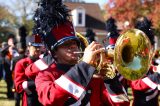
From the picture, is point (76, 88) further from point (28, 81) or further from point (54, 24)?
point (28, 81)

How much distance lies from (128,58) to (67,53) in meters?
0.59

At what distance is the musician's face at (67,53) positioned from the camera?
3.79 m

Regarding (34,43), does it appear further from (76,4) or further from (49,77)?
(76,4)

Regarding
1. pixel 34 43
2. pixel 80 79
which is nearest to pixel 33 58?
pixel 34 43

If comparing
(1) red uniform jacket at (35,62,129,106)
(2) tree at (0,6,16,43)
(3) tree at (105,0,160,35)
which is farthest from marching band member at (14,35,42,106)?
(2) tree at (0,6,16,43)

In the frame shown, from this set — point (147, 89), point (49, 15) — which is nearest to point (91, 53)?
point (49, 15)

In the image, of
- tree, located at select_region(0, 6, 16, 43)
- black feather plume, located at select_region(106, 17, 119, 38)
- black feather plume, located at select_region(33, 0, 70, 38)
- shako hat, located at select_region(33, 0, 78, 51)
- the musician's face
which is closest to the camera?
the musician's face

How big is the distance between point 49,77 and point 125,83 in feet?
11.7

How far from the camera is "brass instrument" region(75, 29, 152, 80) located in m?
3.82

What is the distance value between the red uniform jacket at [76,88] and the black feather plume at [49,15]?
37cm

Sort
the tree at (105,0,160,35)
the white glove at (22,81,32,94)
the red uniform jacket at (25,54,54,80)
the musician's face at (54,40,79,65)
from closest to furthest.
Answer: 1. the musician's face at (54,40,79,65)
2. the red uniform jacket at (25,54,54,80)
3. the white glove at (22,81,32,94)
4. the tree at (105,0,160,35)

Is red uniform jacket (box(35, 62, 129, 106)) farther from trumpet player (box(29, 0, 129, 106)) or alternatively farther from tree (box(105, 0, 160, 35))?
tree (box(105, 0, 160, 35))

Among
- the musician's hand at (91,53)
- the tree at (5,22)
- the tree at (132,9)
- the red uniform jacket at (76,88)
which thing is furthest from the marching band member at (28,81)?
the tree at (5,22)

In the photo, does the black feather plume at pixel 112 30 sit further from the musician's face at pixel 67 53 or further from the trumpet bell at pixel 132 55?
the musician's face at pixel 67 53
